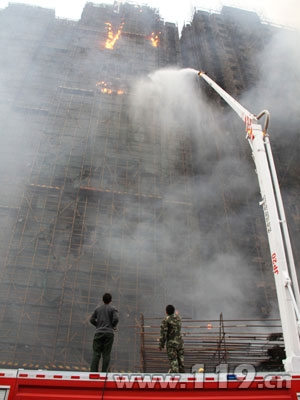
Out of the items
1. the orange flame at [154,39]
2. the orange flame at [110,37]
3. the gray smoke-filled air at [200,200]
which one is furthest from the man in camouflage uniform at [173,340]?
the orange flame at [154,39]

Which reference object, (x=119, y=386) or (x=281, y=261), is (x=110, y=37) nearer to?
(x=281, y=261)

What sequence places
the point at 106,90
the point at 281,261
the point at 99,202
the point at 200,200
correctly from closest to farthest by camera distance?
the point at 281,261 → the point at 99,202 → the point at 200,200 → the point at 106,90

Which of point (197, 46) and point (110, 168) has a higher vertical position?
point (197, 46)

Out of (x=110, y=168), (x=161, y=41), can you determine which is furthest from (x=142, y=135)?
(x=161, y=41)

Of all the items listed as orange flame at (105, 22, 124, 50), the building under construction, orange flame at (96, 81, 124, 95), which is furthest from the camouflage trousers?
orange flame at (105, 22, 124, 50)

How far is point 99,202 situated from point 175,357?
27.9 ft

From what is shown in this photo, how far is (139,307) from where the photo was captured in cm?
1116

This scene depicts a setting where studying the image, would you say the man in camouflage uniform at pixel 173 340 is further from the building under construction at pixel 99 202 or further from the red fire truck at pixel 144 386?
the building under construction at pixel 99 202

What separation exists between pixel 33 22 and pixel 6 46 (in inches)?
96.1

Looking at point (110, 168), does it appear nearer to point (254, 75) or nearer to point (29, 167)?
point (29, 167)

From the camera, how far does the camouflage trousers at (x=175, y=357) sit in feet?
16.6

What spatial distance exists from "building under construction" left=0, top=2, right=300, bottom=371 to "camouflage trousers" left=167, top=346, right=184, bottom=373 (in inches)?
143

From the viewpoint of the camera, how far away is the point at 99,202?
12.9 m

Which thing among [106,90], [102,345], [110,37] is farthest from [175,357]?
[110,37]
